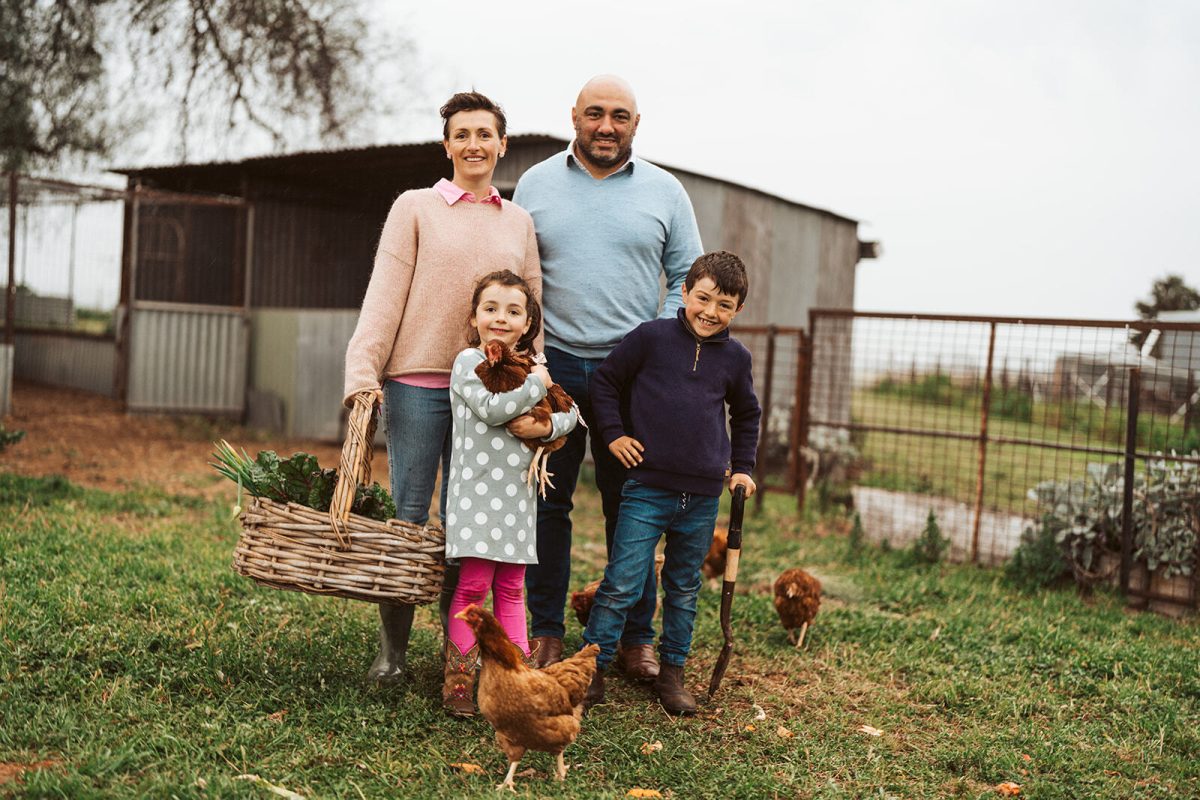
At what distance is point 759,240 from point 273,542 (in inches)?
374

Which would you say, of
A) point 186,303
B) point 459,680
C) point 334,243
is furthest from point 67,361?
point 459,680

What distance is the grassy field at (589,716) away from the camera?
9.94 feet

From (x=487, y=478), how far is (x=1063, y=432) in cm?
609

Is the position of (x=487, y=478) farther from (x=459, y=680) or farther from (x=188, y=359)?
(x=188, y=359)

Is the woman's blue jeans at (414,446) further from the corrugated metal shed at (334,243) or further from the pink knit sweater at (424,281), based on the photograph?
the corrugated metal shed at (334,243)

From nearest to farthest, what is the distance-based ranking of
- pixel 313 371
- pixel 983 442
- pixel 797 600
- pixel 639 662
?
pixel 639 662, pixel 797 600, pixel 983 442, pixel 313 371

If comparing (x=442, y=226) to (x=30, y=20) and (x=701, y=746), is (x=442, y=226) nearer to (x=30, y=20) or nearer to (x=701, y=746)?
(x=701, y=746)

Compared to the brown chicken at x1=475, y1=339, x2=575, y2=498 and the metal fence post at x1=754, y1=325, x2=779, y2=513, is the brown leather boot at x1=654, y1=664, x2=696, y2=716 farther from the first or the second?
the metal fence post at x1=754, y1=325, x2=779, y2=513

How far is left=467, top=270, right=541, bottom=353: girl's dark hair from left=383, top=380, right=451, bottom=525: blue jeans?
25cm

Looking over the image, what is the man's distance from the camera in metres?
3.84

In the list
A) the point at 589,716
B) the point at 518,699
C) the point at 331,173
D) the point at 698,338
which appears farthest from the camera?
the point at 331,173

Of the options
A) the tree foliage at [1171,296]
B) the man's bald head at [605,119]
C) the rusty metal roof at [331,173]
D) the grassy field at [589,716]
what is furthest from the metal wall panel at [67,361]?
the tree foliage at [1171,296]

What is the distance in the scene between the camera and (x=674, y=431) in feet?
12.2

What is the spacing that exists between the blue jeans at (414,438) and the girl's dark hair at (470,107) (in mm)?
955
